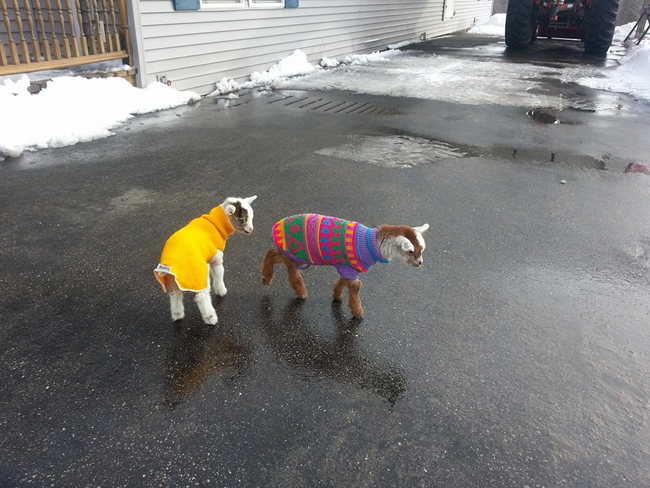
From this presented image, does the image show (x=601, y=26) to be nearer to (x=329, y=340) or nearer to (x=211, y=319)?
(x=329, y=340)

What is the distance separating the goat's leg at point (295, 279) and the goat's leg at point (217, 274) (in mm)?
411

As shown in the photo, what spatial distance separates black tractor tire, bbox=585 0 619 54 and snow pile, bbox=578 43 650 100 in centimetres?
185

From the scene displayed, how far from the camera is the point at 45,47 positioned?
6879 millimetres

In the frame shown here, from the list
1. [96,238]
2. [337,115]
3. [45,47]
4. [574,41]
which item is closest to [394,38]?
[574,41]

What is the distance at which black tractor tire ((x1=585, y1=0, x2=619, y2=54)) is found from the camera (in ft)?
49.8

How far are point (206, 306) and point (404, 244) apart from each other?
47.4 inches

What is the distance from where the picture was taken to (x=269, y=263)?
310 cm

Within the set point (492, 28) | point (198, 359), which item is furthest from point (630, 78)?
point (492, 28)

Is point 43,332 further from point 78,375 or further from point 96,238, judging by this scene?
point 96,238

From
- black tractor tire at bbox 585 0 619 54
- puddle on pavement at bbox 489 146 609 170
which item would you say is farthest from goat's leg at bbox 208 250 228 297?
black tractor tire at bbox 585 0 619 54

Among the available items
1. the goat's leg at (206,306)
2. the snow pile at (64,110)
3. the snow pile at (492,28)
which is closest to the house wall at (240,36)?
the snow pile at (64,110)

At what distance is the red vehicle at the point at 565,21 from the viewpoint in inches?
614

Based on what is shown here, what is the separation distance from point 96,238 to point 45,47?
15.6 feet

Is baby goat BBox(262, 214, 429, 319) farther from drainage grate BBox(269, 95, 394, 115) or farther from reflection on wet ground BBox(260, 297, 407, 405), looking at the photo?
drainage grate BBox(269, 95, 394, 115)
